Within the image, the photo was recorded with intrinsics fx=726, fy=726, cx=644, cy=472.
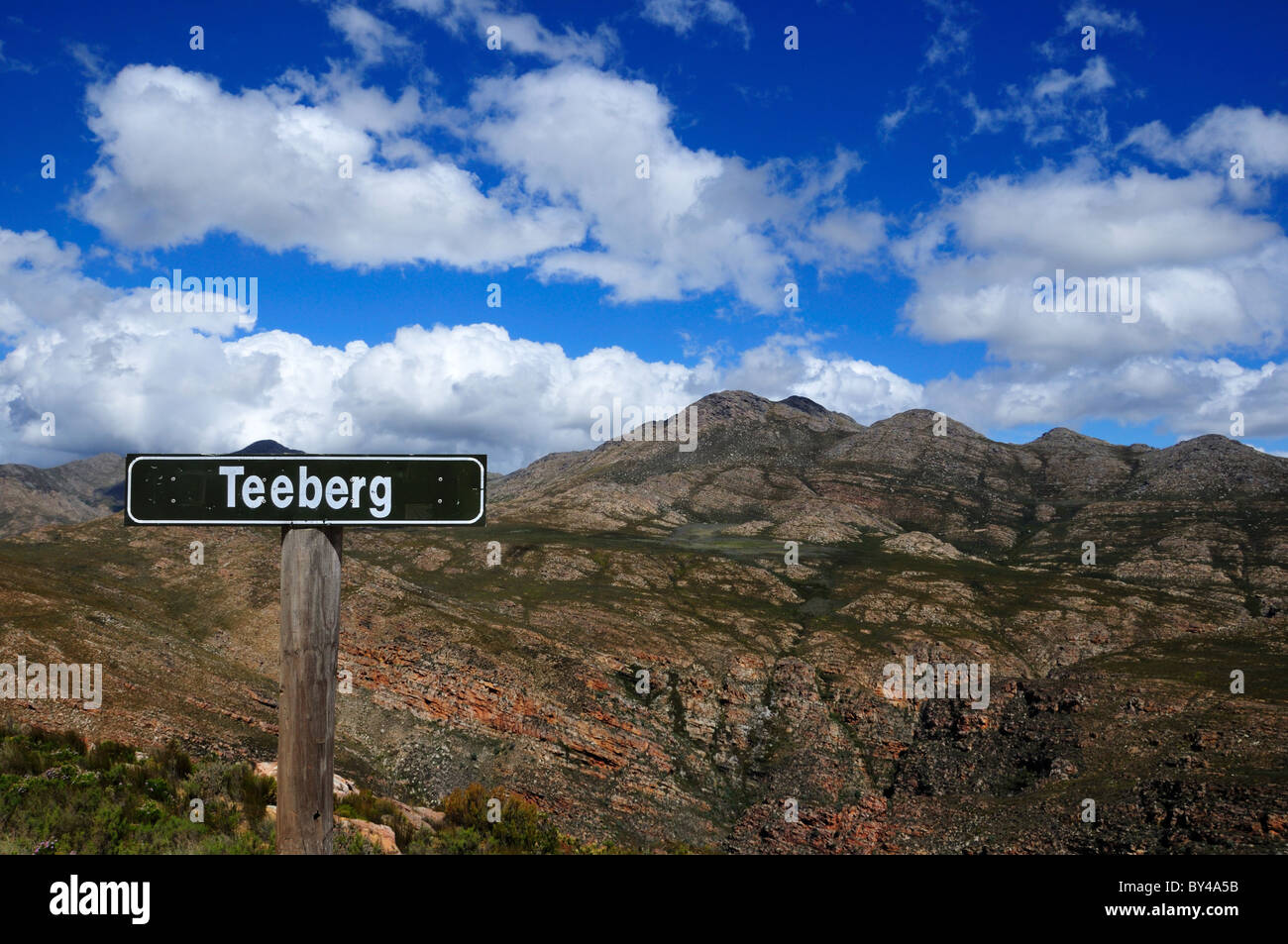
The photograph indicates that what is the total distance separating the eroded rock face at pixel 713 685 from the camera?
106ft

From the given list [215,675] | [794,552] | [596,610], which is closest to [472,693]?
[215,675]

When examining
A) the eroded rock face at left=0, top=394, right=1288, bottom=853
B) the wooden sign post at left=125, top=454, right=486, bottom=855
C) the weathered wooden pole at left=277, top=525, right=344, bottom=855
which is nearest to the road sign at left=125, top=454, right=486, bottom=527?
the wooden sign post at left=125, top=454, right=486, bottom=855

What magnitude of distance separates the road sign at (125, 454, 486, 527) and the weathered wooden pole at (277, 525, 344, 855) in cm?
21

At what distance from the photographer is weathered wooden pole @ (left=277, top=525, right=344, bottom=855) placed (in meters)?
5.23

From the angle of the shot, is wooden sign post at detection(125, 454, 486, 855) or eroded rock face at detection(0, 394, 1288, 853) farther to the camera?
eroded rock face at detection(0, 394, 1288, 853)

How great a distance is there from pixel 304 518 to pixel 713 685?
51061 mm

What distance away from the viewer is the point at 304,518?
17.9 ft

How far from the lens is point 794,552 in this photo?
107 metres

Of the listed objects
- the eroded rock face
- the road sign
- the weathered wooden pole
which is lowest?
the eroded rock face

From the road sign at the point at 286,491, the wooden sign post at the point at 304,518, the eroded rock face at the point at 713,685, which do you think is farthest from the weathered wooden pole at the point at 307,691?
the eroded rock face at the point at 713,685

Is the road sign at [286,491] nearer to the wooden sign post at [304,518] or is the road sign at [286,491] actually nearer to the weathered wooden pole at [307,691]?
the wooden sign post at [304,518]

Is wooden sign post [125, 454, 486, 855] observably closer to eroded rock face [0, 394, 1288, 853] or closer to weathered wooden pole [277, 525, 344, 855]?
weathered wooden pole [277, 525, 344, 855]

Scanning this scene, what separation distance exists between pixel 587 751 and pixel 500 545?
168 feet
